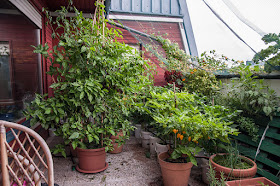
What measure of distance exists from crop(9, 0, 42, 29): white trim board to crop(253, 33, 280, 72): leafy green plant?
9.53ft

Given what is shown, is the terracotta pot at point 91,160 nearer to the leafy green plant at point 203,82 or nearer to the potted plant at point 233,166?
the potted plant at point 233,166

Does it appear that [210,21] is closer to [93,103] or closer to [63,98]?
[93,103]

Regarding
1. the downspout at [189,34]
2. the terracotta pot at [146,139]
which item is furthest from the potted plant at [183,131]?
the downspout at [189,34]

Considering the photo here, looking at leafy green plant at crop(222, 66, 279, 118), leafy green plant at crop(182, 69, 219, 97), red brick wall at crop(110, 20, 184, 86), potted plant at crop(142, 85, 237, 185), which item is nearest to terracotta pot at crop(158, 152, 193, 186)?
potted plant at crop(142, 85, 237, 185)

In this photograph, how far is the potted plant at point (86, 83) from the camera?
214 centimetres

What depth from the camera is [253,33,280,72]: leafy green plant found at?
2080 millimetres

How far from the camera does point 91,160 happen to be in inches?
96.2

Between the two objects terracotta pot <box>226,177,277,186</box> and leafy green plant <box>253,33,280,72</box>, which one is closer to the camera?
terracotta pot <box>226,177,277,186</box>

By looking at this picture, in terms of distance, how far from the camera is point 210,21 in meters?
3.24

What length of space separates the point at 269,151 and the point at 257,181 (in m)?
0.47

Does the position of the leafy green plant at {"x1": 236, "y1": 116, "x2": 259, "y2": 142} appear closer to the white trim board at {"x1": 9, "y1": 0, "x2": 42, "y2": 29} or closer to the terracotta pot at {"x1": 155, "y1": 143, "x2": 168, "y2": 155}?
the terracotta pot at {"x1": 155, "y1": 143, "x2": 168, "y2": 155}

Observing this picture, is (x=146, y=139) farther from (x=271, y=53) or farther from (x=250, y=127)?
(x=271, y=53)

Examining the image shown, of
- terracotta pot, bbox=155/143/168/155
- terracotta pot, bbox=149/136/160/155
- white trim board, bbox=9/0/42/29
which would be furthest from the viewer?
terracotta pot, bbox=149/136/160/155

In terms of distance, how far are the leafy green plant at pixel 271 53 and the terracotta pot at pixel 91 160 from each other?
2.16 m
